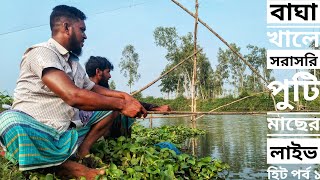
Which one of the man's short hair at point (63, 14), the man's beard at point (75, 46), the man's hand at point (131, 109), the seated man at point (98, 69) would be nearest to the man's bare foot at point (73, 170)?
Result: the man's hand at point (131, 109)

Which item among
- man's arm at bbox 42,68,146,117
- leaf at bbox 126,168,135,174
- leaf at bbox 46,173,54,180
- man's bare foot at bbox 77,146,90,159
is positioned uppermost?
man's arm at bbox 42,68,146,117

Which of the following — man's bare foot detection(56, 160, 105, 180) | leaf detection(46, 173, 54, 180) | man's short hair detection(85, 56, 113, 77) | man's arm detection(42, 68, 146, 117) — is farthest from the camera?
man's short hair detection(85, 56, 113, 77)

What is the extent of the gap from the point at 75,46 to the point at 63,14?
23 centimetres

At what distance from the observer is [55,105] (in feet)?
8.71

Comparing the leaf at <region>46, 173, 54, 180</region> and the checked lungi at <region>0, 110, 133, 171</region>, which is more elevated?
the checked lungi at <region>0, 110, 133, 171</region>

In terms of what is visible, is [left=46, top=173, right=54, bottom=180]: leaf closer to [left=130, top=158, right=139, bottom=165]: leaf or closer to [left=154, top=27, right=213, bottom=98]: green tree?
[left=130, top=158, right=139, bottom=165]: leaf

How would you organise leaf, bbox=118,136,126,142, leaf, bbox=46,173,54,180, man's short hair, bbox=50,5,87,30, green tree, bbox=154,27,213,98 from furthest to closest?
1. green tree, bbox=154,27,213,98
2. leaf, bbox=118,136,126,142
3. man's short hair, bbox=50,5,87,30
4. leaf, bbox=46,173,54,180

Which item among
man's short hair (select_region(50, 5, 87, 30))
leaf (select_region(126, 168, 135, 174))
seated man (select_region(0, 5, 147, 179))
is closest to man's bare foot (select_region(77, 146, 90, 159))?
seated man (select_region(0, 5, 147, 179))

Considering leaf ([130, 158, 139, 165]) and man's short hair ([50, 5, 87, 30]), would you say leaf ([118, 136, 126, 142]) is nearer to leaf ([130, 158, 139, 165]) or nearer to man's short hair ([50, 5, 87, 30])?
leaf ([130, 158, 139, 165])

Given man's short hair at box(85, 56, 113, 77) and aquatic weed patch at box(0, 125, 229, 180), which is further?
man's short hair at box(85, 56, 113, 77)

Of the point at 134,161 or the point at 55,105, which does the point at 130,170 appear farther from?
the point at 55,105

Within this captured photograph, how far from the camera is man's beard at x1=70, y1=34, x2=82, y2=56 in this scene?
283 cm

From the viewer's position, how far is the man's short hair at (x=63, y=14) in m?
2.80

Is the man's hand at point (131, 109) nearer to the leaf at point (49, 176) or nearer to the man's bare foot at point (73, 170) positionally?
the man's bare foot at point (73, 170)
